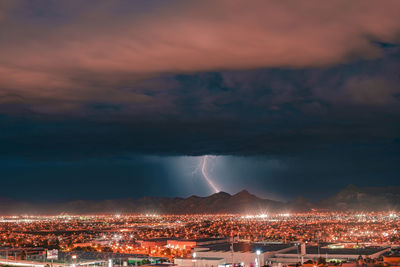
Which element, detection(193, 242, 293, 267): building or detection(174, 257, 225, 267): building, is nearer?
detection(174, 257, 225, 267): building

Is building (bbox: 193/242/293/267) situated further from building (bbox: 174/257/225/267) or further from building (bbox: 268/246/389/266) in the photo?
building (bbox: 174/257/225/267)

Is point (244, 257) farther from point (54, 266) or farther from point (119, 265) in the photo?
point (54, 266)

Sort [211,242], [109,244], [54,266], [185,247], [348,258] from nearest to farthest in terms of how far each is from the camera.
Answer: [54,266] → [348,258] → [185,247] → [211,242] → [109,244]

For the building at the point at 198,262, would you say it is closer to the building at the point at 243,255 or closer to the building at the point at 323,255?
the building at the point at 243,255

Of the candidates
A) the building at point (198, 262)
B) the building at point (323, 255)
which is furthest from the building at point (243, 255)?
the building at point (198, 262)

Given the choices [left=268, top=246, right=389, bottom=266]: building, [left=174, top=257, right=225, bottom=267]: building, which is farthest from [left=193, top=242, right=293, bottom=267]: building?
[left=174, top=257, right=225, bottom=267]: building

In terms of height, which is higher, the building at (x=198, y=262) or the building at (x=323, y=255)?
the building at (x=323, y=255)

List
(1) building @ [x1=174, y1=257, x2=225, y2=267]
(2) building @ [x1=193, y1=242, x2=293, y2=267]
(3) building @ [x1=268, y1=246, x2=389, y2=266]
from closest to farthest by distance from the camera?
(1) building @ [x1=174, y1=257, x2=225, y2=267] < (3) building @ [x1=268, y1=246, x2=389, y2=266] < (2) building @ [x1=193, y1=242, x2=293, y2=267]

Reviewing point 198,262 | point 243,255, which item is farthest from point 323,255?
point 198,262

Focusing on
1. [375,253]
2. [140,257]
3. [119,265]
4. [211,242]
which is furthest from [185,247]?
[375,253]

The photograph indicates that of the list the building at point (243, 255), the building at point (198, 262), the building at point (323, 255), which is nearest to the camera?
the building at point (198, 262)

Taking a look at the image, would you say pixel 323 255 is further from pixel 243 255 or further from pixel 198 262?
pixel 198 262
